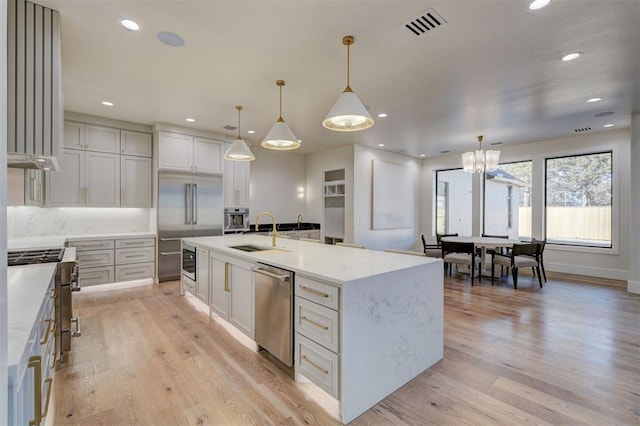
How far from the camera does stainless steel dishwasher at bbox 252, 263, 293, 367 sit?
2230mm

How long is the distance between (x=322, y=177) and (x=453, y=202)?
3715mm

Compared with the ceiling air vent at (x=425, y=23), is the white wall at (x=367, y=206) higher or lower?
lower

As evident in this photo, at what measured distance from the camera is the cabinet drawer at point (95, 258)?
14.6ft

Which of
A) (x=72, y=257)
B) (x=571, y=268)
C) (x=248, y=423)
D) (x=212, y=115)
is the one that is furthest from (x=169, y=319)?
(x=571, y=268)

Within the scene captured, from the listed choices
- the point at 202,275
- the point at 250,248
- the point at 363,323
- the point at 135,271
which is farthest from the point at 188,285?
the point at 363,323

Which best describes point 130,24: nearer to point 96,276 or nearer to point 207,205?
point 207,205

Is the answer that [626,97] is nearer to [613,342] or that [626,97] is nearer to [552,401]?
[613,342]

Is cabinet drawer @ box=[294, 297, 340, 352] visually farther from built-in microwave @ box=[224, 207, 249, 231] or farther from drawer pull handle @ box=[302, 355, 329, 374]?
built-in microwave @ box=[224, 207, 249, 231]

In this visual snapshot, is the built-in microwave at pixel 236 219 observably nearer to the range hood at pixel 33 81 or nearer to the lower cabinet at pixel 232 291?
the lower cabinet at pixel 232 291

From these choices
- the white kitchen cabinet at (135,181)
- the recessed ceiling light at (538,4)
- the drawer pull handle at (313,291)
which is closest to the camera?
the drawer pull handle at (313,291)

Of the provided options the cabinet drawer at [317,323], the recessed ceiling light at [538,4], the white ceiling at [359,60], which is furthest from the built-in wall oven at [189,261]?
the recessed ceiling light at [538,4]

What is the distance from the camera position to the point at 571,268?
5.99 metres

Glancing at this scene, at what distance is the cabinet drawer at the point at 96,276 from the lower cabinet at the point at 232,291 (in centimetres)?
233

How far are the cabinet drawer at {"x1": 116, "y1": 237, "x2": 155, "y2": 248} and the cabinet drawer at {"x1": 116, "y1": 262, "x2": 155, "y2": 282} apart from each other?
0.33 metres
